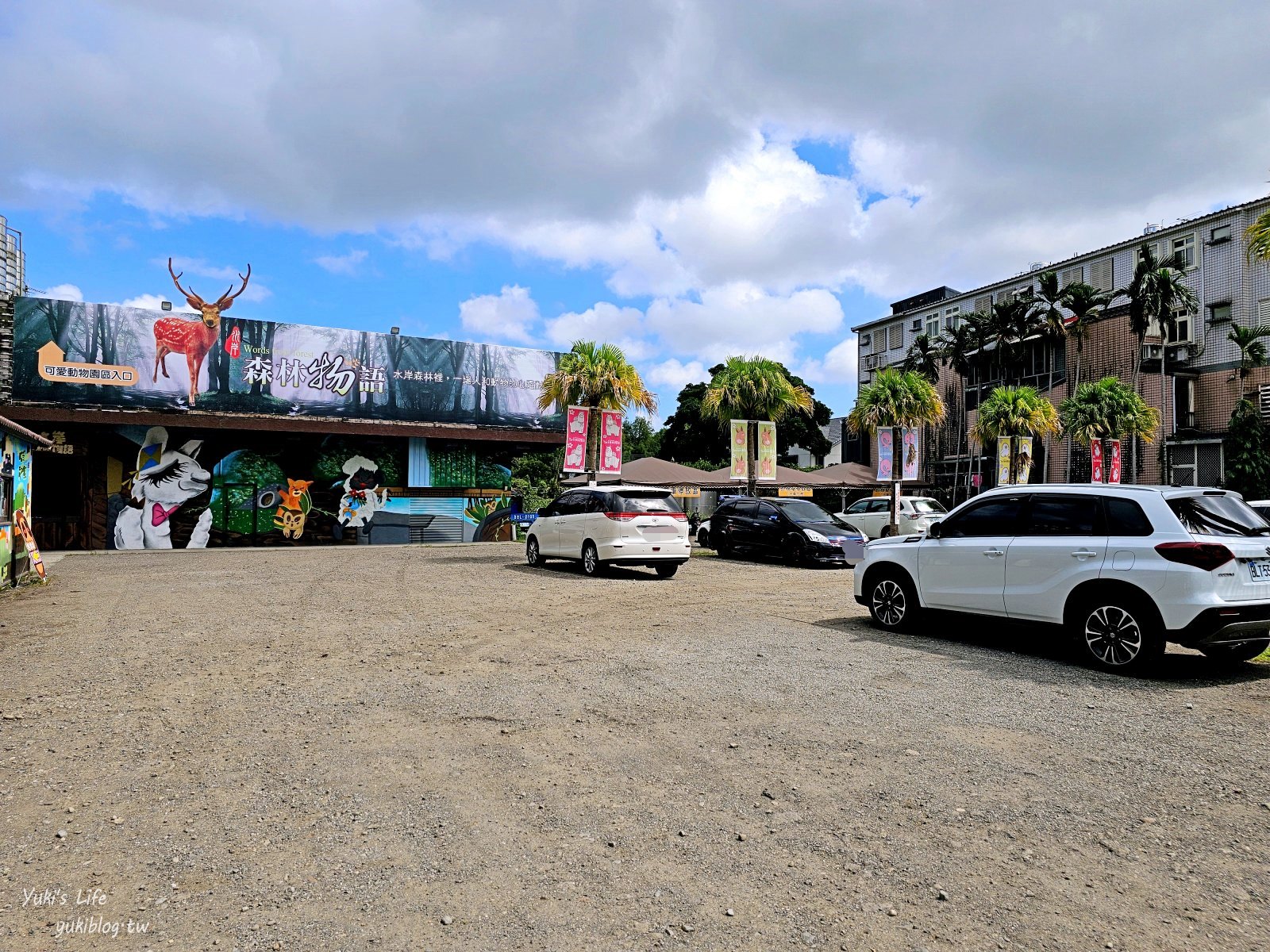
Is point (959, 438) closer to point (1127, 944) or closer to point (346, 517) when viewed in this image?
point (346, 517)

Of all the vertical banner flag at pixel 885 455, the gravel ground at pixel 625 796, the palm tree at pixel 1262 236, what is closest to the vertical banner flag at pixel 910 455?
the vertical banner flag at pixel 885 455

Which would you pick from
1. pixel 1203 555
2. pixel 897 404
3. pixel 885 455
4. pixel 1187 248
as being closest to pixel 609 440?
pixel 885 455

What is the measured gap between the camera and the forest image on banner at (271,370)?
2414 centimetres

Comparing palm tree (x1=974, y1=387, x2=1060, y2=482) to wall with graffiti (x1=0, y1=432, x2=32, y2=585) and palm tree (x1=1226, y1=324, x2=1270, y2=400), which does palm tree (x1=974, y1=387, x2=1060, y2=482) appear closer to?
palm tree (x1=1226, y1=324, x2=1270, y2=400)

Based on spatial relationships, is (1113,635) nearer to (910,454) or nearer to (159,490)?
(910,454)

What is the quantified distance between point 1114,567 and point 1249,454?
34.2 meters

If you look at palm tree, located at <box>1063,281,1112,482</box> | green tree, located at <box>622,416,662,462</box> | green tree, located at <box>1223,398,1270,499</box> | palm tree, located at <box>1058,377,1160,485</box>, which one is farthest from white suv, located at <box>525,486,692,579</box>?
green tree, located at <box>622,416,662,462</box>

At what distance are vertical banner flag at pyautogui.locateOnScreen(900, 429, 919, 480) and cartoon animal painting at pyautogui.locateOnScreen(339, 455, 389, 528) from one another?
17.5 m

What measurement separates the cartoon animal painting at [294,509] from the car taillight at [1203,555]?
25.6m

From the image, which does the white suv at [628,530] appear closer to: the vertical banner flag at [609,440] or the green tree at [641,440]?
the vertical banner flag at [609,440]

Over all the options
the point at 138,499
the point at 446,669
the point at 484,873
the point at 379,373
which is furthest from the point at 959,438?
the point at 484,873

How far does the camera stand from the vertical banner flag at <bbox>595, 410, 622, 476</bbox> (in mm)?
21844

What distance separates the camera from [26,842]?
12.3ft

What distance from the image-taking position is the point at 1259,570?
23.2 ft
